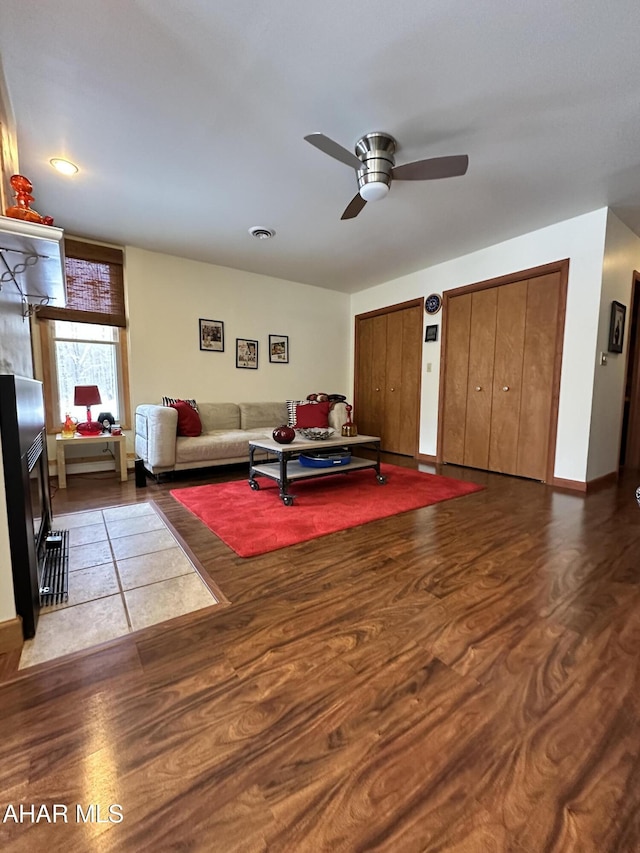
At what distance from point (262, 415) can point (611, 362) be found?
151 inches

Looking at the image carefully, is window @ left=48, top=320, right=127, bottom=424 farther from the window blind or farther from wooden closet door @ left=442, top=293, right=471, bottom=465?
wooden closet door @ left=442, top=293, right=471, bottom=465

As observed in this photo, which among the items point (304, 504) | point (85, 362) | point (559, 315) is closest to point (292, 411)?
point (304, 504)

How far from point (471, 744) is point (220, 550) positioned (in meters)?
1.48

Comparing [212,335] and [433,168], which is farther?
[212,335]

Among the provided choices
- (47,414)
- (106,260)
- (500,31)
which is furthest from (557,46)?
(47,414)

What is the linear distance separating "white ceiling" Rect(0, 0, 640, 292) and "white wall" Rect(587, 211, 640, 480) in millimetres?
261

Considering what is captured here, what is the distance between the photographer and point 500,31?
156 centimetres

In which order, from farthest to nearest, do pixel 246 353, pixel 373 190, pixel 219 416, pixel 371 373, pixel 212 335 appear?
pixel 371 373, pixel 246 353, pixel 212 335, pixel 219 416, pixel 373 190

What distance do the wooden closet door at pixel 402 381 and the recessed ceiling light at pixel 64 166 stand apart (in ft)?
12.5

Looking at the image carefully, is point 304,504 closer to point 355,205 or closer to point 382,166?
point 355,205

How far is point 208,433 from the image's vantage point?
4172mm

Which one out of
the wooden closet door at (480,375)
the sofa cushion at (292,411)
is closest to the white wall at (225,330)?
the sofa cushion at (292,411)

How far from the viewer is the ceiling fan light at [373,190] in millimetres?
2270

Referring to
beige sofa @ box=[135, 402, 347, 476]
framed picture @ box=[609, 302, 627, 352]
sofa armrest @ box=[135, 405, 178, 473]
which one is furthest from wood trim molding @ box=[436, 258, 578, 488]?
sofa armrest @ box=[135, 405, 178, 473]
